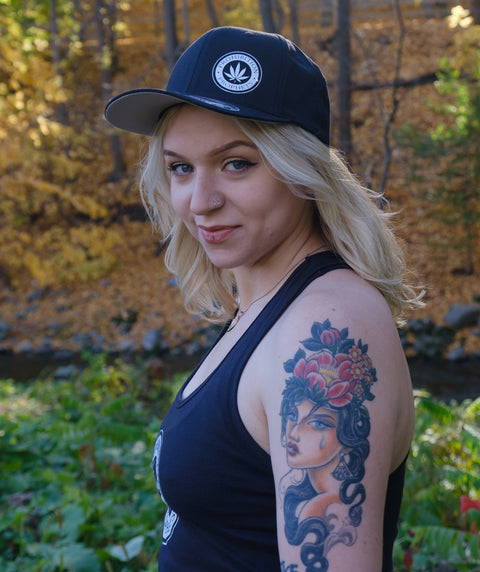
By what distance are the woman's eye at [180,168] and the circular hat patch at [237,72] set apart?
25cm

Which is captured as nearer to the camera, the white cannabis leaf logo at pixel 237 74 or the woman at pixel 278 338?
the woman at pixel 278 338

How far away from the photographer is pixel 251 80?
1.51 meters

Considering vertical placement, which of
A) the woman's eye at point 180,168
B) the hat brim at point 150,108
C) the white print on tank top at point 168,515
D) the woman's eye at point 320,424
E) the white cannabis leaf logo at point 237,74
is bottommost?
the white print on tank top at point 168,515

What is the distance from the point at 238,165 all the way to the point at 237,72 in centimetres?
21

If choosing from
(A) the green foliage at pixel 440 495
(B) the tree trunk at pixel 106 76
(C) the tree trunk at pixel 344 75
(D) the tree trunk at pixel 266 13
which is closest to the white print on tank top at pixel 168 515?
(A) the green foliage at pixel 440 495

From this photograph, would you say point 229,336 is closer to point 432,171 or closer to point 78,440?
point 78,440

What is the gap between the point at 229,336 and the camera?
1.86 meters

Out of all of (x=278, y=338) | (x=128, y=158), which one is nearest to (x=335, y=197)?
(x=278, y=338)

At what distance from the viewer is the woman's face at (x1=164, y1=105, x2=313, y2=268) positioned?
1558mm

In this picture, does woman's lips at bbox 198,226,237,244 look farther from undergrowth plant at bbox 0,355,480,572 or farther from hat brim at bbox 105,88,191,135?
undergrowth plant at bbox 0,355,480,572

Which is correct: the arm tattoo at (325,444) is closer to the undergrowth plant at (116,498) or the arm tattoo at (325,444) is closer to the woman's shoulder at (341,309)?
the woman's shoulder at (341,309)

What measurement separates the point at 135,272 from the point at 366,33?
33.3 ft

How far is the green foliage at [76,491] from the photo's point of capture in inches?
135

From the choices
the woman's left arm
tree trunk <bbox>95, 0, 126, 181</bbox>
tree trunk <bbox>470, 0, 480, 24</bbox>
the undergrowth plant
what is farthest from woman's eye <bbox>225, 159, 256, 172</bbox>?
tree trunk <bbox>95, 0, 126, 181</bbox>
